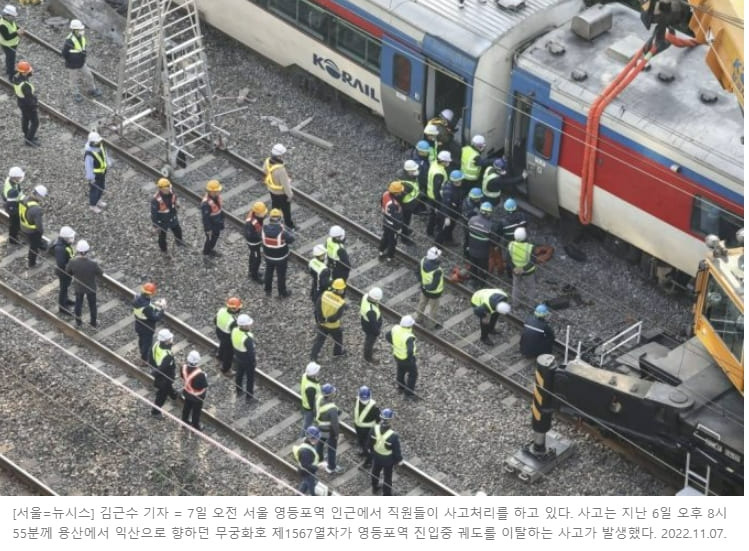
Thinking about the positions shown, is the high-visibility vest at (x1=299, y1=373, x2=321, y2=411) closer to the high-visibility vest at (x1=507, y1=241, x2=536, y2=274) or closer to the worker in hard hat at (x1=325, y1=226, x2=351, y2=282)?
the worker in hard hat at (x1=325, y1=226, x2=351, y2=282)

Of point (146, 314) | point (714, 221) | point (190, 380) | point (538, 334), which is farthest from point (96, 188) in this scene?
point (714, 221)

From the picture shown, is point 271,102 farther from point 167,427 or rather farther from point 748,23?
point 748,23

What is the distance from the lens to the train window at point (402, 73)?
33719 millimetres

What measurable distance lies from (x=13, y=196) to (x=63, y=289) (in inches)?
80.4

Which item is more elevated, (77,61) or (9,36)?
(9,36)

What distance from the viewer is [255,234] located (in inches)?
1244

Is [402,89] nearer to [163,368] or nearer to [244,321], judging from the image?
[244,321]

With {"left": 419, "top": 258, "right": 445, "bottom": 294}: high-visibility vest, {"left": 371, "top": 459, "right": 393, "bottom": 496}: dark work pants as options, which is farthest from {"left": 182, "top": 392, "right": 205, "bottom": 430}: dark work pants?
{"left": 419, "top": 258, "right": 445, "bottom": 294}: high-visibility vest

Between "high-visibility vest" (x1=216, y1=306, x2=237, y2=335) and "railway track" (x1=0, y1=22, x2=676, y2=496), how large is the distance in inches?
→ 51.8

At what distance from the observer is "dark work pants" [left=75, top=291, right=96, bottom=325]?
30.7 meters

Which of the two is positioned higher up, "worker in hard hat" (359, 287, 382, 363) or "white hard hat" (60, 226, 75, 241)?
"white hard hat" (60, 226, 75, 241)

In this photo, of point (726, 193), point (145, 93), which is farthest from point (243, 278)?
point (726, 193)

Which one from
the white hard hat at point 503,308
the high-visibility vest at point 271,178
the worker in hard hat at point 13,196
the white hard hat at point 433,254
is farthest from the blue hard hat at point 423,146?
the worker in hard hat at point 13,196

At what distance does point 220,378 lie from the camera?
30.3 metres
